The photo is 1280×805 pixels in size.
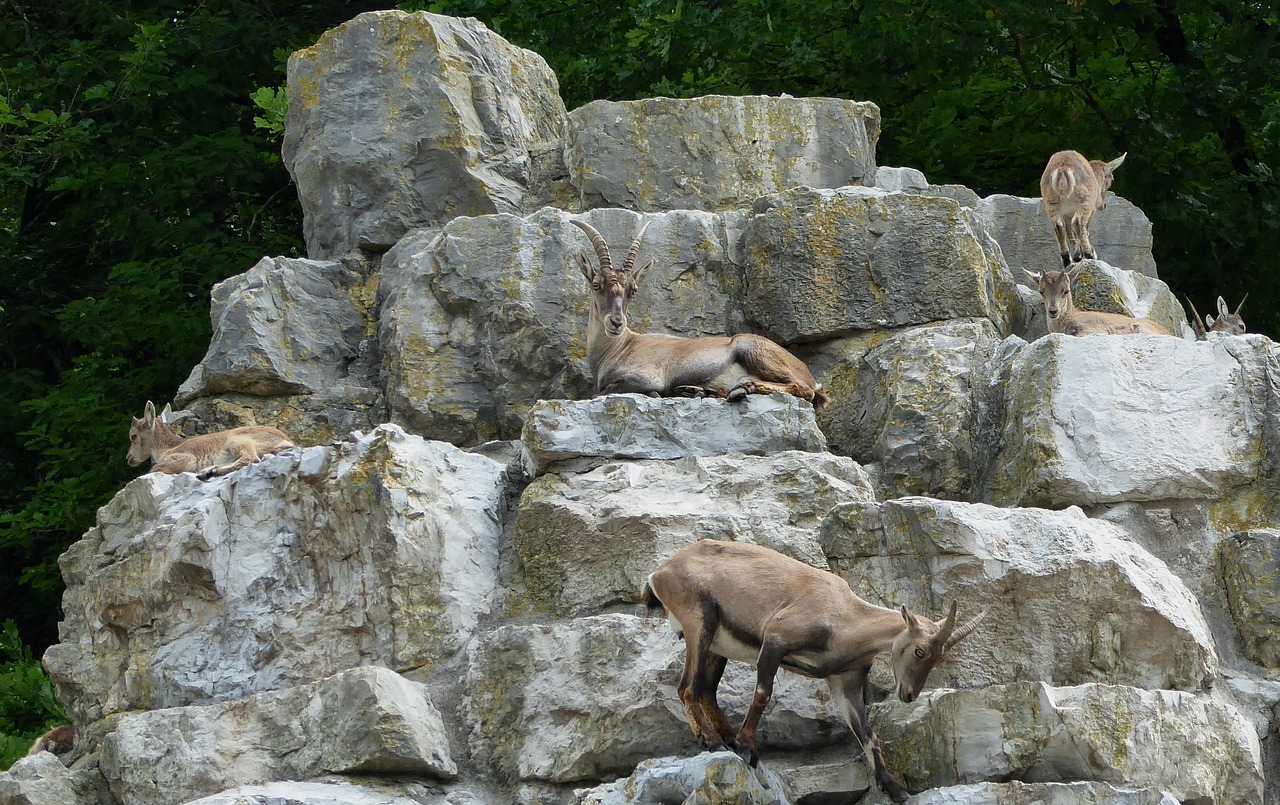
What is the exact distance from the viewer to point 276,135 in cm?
1664

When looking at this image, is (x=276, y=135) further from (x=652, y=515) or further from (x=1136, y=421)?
(x=1136, y=421)

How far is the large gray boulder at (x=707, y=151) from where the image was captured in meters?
12.6

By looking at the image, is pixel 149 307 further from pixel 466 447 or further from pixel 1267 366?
pixel 1267 366

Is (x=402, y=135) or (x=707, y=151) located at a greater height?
(x=402, y=135)

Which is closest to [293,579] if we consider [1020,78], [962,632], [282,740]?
[282,740]

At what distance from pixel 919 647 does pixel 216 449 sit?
5.42m

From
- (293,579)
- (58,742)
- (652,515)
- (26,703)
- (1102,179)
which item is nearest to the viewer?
(652,515)

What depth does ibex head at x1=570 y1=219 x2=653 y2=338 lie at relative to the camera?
35.8ft

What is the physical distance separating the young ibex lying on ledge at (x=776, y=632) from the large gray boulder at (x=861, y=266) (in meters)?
3.17

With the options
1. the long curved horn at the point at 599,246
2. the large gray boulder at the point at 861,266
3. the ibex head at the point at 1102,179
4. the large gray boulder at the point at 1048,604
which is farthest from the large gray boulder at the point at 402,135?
the large gray boulder at the point at 1048,604

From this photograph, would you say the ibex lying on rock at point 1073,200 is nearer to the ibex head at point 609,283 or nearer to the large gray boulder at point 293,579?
the ibex head at point 609,283

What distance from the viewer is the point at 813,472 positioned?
930 centimetres

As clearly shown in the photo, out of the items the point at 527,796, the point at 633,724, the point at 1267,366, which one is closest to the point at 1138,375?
the point at 1267,366

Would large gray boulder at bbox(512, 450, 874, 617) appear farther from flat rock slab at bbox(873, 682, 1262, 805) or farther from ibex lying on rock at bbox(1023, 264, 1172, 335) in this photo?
ibex lying on rock at bbox(1023, 264, 1172, 335)
